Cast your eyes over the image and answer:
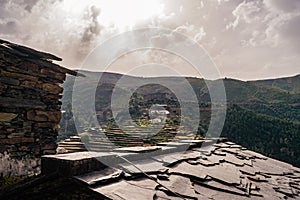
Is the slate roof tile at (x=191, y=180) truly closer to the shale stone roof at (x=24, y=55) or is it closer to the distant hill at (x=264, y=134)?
the shale stone roof at (x=24, y=55)

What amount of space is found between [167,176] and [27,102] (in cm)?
359

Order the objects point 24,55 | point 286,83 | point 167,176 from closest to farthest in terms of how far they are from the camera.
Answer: point 167,176
point 24,55
point 286,83

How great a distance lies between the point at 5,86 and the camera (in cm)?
459

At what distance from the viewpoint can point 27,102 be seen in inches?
193

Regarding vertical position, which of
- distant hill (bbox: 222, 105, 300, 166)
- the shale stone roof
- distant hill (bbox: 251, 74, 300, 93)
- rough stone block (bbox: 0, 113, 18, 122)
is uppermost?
distant hill (bbox: 251, 74, 300, 93)

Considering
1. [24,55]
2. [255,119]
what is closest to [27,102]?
[24,55]

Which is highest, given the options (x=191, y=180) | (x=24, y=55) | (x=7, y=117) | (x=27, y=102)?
(x=24, y=55)

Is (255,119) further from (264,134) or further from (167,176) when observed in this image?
(167,176)

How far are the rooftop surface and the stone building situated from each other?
285 cm

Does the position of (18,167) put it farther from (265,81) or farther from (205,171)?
(265,81)

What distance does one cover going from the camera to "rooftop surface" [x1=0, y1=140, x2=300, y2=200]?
6.22 ft

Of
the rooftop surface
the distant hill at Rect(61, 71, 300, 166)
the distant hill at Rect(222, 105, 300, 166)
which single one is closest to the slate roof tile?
the rooftop surface

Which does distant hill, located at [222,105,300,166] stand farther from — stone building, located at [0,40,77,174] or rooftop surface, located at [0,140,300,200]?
rooftop surface, located at [0,140,300,200]

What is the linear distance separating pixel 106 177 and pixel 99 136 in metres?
6.15
